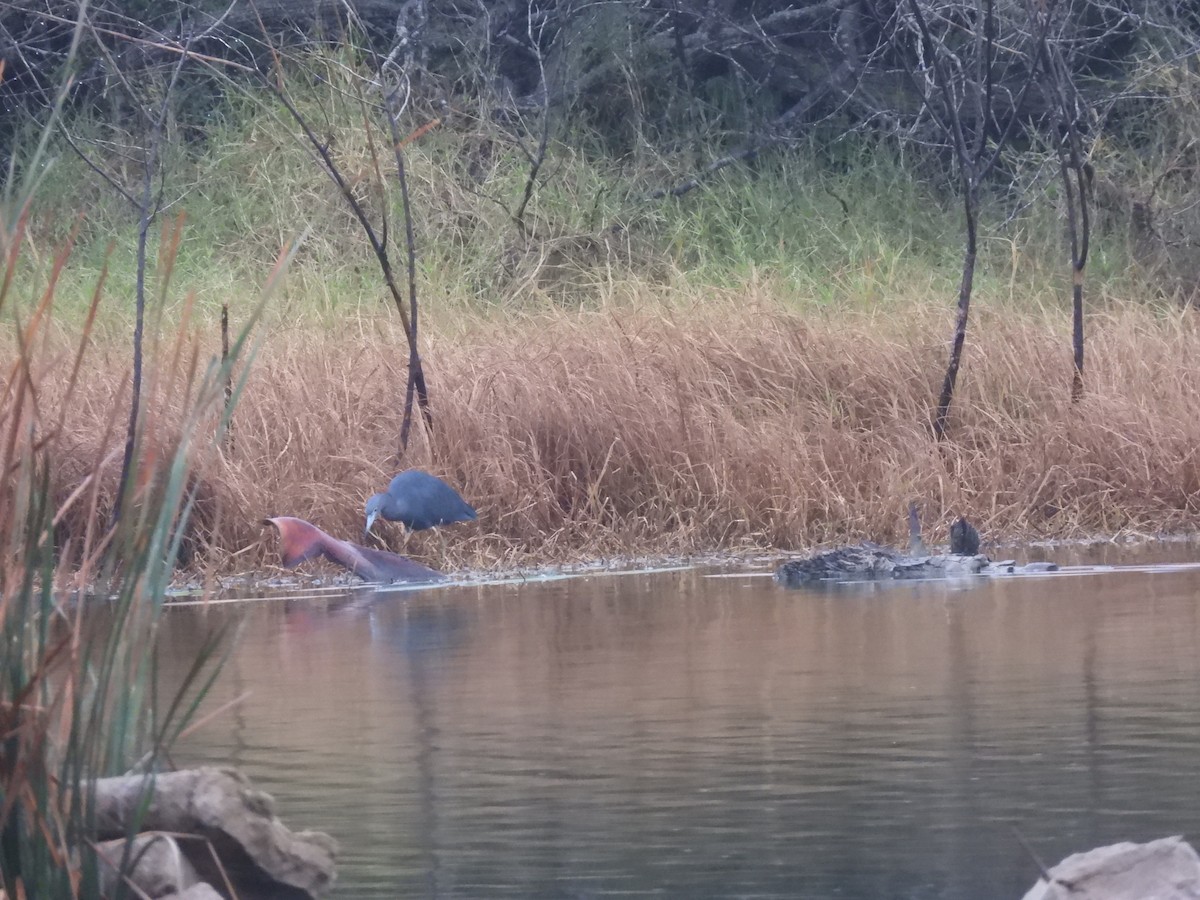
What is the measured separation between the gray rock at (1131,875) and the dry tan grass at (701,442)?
235 inches

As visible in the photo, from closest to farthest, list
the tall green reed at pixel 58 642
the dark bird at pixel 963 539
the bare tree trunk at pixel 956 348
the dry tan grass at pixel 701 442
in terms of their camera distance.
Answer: the tall green reed at pixel 58 642, the dark bird at pixel 963 539, the dry tan grass at pixel 701 442, the bare tree trunk at pixel 956 348

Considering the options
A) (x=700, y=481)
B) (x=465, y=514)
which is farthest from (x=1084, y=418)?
(x=465, y=514)

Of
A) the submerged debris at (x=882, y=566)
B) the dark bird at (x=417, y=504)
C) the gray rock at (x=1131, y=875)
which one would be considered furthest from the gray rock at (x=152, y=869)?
the dark bird at (x=417, y=504)

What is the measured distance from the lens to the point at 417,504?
8406 mm

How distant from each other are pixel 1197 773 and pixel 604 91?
1371 cm

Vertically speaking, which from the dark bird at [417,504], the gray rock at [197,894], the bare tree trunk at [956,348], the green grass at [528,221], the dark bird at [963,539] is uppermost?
the green grass at [528,221]

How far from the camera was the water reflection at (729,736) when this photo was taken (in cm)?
378

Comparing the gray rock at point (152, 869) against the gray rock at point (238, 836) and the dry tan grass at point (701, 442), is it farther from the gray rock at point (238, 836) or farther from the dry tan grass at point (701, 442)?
the dry tan grass at point (701, 442)

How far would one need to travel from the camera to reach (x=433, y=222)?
16.0m

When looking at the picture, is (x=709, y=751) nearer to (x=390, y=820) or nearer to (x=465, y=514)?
(x=390, y=820)

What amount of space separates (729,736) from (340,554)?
3942mm

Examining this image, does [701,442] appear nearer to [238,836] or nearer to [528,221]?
[238,836]

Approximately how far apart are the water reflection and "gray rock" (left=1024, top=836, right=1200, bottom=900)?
0.37 metres

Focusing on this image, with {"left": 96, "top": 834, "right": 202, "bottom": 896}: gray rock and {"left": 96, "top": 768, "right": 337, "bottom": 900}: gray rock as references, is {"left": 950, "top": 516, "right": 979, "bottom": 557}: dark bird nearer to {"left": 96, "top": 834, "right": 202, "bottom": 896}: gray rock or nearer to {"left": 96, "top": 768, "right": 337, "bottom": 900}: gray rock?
{"left": 96, "top": 768, "right": 337, "bottom": 900}: gray rock
